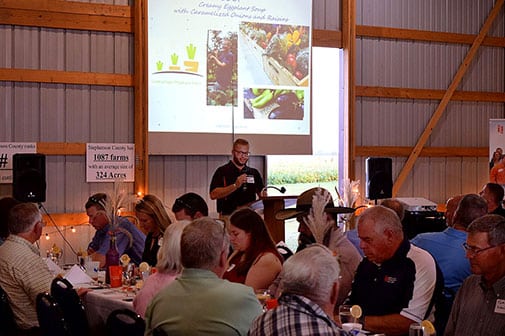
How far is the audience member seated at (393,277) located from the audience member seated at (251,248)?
3.04 ft

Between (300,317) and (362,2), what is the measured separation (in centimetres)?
949

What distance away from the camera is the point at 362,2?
457 inches

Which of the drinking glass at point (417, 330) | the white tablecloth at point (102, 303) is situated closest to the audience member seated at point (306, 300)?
the drinking glass at point (417, 330)

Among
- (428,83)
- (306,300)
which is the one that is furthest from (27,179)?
(306,300)

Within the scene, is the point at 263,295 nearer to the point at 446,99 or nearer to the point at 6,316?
the point at 6,316

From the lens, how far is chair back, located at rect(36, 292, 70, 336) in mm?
3914

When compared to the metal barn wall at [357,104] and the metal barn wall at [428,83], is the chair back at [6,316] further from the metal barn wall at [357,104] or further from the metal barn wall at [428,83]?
the metal barn wall at [428,83]

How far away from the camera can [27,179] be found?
8836 mm

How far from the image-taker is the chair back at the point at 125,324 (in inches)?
124

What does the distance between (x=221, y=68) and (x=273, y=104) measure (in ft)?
2.79

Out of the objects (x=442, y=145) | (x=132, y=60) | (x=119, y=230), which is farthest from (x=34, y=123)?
(x=442, y=145)

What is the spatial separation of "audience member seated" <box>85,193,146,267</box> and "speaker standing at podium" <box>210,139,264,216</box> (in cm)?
194

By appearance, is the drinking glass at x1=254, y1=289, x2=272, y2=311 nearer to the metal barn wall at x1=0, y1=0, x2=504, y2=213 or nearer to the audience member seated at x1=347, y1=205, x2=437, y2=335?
the audience member seated at x1=347, y1=205, x2=437, y2=335

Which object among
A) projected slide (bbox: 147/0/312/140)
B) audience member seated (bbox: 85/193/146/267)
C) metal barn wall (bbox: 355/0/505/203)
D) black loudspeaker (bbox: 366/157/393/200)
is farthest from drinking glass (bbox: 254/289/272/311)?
metal barn wall (bbox: 355/0/505/203)
